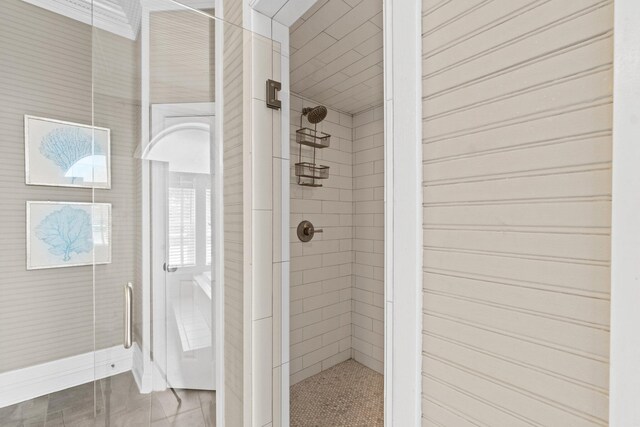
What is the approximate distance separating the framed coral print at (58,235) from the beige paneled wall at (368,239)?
6.48 ft

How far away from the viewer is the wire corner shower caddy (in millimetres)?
2100

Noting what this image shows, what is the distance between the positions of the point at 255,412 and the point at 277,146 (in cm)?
103

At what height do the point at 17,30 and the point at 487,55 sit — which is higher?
the point at 17,30

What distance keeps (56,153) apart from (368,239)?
240cm

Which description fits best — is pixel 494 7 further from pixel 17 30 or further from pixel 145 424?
pixel 17 30

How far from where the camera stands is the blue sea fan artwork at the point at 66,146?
205 centimetres

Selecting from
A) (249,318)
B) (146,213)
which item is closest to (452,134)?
(249,318)

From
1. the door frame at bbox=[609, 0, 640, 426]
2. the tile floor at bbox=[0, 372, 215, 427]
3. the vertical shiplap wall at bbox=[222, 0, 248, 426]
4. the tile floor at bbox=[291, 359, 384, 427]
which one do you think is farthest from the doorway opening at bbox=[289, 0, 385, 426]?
the door frame at bbox=[609, 0, 640, 426]

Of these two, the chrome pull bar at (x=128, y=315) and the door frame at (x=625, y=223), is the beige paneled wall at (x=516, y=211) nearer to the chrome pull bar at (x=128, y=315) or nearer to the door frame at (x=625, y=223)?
the door frame at (x=625, y=223)

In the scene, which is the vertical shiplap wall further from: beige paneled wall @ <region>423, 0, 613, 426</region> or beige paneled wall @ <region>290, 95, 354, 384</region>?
beige paneled wall @ <region>290, 95, 354, 384</region>

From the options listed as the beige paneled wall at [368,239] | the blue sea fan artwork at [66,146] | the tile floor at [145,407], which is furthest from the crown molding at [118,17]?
the beige paneled wall at [368,239]

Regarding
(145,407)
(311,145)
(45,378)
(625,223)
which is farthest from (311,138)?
(45,378)

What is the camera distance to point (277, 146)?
1.18m

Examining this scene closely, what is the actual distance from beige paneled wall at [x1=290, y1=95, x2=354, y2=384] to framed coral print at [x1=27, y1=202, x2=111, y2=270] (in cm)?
143
